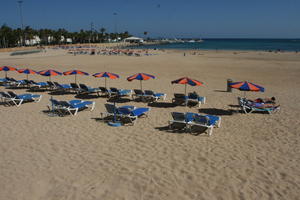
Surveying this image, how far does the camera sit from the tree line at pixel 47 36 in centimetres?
6749

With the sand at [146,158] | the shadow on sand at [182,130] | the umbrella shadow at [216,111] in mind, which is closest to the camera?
the sand at [146,158]

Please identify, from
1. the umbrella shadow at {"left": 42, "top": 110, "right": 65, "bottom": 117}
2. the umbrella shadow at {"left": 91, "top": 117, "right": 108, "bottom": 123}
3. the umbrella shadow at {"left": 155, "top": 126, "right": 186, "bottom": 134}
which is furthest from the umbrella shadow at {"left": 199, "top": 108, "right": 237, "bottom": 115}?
the umbrella shadow at {"left": 42, "top": 110, "right": 65, "bottom": 117}

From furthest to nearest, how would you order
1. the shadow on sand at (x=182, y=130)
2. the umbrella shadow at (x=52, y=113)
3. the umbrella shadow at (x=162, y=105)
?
the umbrella shadow at (x=162, y=105) → the umbrella shadow at (x=52, y=113) → the shadow on sand at (x=182, y=130)

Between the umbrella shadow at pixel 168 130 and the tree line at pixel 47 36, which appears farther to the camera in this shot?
the tree line at pixel 47 36

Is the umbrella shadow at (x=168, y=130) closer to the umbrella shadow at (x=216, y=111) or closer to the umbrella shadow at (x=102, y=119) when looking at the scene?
the umbrella shadow at (x=102, y=119)

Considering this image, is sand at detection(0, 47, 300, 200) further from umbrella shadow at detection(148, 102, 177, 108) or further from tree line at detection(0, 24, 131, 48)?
tree line at detection(0, 24, 131, 48)

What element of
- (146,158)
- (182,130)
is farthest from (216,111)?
(146,158)

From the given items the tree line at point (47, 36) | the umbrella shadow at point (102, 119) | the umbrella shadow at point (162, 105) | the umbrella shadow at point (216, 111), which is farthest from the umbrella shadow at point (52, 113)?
the tree line at point (47, 36)

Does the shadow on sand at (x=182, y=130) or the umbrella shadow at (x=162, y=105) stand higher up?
the umbrella shadow at (x=162, y=105)

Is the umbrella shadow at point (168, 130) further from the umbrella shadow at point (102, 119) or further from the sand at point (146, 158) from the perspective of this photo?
the umbrella shadow at point (102, 119)

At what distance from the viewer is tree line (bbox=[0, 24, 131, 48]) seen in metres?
67.5

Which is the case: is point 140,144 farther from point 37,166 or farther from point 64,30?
point 64,30

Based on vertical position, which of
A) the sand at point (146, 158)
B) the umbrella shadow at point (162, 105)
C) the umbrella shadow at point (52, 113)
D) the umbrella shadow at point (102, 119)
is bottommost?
the sand at point (146, 158)

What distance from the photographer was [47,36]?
87.5m
